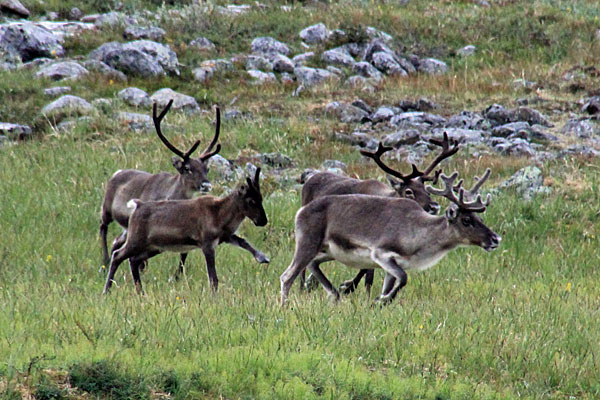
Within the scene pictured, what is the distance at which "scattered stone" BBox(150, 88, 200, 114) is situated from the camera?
2100 centimetres

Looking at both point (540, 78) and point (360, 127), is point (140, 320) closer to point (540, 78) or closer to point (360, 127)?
point (360, 127)

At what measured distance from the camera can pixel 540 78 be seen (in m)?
24.1

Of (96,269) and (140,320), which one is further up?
(140,320)

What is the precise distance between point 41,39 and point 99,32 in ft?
6.57

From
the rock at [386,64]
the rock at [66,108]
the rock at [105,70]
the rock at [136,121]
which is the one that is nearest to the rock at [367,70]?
the rock at [386,64]

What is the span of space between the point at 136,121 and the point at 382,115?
5.36 meters

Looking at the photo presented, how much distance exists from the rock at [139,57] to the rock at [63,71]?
98 centimetres

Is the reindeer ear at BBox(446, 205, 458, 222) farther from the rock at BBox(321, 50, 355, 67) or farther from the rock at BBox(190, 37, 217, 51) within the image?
the rock at BBox(190, 37, 217, 51)

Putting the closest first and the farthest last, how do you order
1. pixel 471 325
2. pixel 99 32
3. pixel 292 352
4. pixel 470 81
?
pixel 292 352
pixel 471 325
pixel 470 81
pixel 99 32

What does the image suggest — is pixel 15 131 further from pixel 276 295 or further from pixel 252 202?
pixel 276 295

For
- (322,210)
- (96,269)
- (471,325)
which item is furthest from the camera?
(96,269)

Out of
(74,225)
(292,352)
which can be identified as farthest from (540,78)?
(292,352)

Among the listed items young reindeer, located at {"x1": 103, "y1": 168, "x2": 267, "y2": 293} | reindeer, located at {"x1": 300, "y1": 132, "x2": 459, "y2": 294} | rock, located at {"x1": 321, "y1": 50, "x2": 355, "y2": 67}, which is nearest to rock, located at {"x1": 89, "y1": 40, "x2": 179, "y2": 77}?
rock, located at {"x1": 321, "y1": 50, "x2": 355, "y2": 67}

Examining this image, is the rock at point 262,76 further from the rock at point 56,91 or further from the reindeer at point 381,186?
the reindeer at point 381,186
